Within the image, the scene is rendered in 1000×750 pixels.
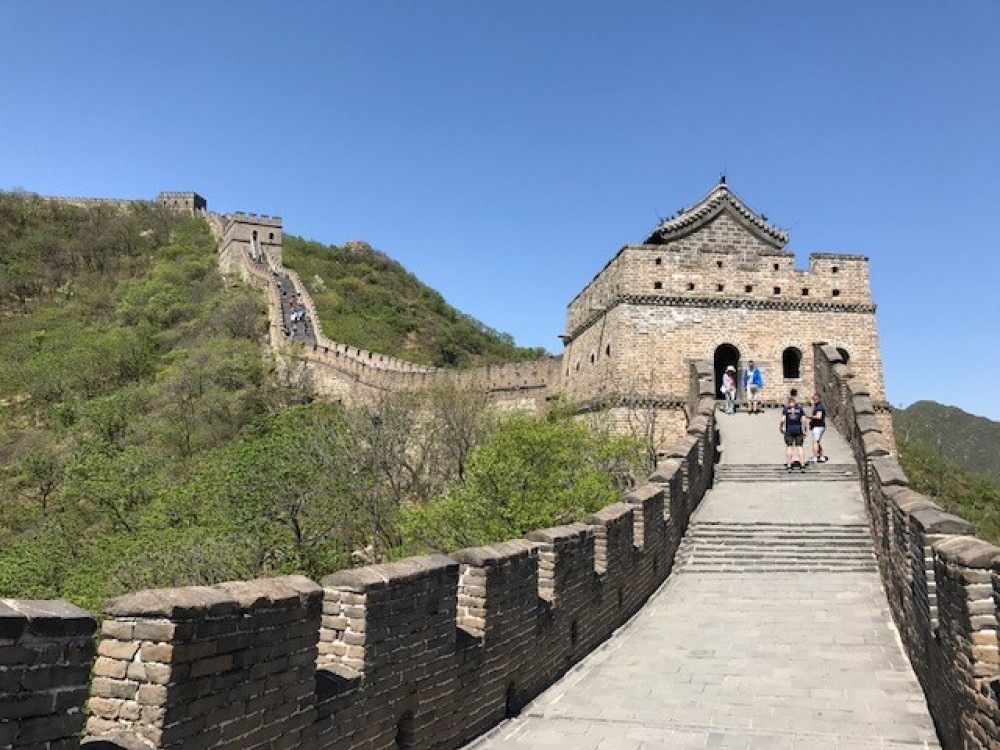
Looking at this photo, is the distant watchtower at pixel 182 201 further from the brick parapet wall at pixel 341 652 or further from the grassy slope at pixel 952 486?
the brick parapet wall at pixel 341 652

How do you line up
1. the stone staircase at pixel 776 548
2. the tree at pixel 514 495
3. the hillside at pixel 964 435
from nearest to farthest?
the stone staircase at pixel 776 548
the tree at pixel 514 495
the hillside at pixel 964 435

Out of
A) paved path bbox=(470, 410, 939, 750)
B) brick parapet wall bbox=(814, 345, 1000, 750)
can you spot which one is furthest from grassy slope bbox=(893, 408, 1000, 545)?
brick parapet wall bbox=(814, 345, 1000, 750)

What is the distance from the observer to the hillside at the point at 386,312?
5869 cm

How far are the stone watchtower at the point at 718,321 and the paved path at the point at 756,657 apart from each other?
888 centimetres

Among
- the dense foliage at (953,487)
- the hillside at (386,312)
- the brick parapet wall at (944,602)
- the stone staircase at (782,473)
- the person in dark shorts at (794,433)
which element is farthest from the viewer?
the hillside at (386,312)

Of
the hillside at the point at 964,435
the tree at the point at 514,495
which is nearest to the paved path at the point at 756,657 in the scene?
the tree at the point at 514,495

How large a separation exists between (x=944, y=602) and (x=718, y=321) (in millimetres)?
18399

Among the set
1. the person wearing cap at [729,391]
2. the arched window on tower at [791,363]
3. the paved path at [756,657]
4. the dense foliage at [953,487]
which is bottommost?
the paved path at [756,657]

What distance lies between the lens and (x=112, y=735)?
11.5ft

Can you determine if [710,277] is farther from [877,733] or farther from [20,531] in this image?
[20,531]

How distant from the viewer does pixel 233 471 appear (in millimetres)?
20516

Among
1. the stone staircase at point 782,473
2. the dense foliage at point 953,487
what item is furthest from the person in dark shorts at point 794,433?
the dense foliage at point 953,487

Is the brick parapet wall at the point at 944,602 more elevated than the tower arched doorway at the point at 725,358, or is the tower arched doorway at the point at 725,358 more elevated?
the tower arched doorway at the point at 725,358

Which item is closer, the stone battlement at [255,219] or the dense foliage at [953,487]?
the dense foliage at [953,487]
